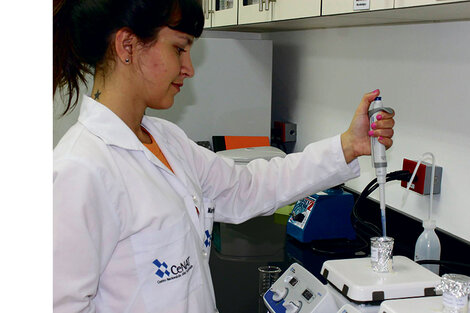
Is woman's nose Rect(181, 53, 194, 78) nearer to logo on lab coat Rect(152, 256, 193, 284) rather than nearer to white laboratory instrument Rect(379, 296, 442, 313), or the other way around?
logo on lab coat Rect(152, 256, 193, 284)

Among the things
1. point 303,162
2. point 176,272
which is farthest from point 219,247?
point 176,272

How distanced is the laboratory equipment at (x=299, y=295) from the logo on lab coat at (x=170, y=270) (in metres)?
0.28

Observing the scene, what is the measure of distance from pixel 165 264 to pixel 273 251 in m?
0.74

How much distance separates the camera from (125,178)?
0.96 m

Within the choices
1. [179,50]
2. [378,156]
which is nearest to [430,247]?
[378,156]

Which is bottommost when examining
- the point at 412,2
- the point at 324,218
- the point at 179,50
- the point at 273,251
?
the point at 273,251

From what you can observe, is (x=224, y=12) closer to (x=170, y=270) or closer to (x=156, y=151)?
(x=156, y=151)

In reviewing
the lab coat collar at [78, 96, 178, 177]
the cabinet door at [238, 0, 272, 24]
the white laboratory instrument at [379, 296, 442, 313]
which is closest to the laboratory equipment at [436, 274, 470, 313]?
the white laboratory instrument at [379, 296, 442, 313]

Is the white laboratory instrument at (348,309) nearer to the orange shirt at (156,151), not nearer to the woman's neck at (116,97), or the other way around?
the orange shirt at (156,151)

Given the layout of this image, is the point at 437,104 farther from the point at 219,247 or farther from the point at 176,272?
the point at 176,272

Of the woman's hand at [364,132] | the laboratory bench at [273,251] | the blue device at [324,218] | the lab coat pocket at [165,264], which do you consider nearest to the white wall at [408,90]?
the laboratory bench at [273,251]

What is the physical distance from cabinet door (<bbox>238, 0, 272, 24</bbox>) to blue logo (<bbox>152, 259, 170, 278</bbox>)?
1009 millimetres
